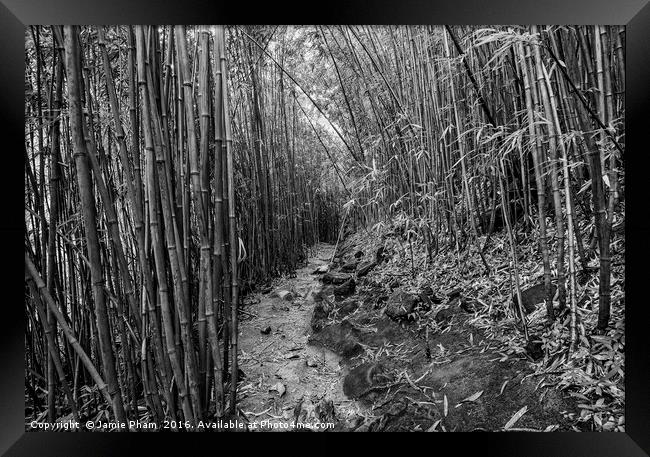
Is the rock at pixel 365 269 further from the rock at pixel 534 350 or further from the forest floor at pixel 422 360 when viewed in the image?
the rock at pixel 534 350

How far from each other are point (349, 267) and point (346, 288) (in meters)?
0.27

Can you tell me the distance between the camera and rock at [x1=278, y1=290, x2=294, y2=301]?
72.4 inches

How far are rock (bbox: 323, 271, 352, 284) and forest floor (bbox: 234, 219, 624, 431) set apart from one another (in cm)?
11

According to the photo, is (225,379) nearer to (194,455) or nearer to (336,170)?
(194,455)

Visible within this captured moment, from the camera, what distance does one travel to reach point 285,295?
1875 mm

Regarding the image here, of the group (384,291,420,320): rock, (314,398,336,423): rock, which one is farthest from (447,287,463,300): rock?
(314,398,336,423): rock

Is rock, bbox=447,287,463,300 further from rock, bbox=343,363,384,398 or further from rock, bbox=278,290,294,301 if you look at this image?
rock, bbox=278,290,294,301

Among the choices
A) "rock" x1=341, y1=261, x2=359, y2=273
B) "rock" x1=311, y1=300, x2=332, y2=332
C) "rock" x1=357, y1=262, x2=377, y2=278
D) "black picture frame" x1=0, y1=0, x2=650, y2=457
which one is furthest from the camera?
"rock" x1=341, y1=261, x2=359, y2=273

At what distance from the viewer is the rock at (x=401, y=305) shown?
4.38ft

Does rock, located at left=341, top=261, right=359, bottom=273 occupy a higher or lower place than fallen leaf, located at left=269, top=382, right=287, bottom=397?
higher

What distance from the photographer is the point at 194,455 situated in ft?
2.71

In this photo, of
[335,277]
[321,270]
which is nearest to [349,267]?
[335,277]
